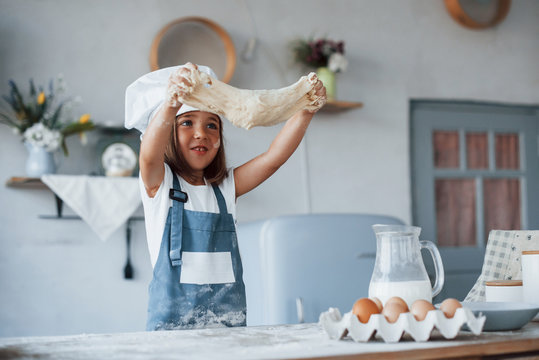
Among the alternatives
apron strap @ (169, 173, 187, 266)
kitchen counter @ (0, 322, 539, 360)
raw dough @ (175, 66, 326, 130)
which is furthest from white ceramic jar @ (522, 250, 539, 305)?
apron strap @ (169, 173, 187, 266)

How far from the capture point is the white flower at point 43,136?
8.68 feet

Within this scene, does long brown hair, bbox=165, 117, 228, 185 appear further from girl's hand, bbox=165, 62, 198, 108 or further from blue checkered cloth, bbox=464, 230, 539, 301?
blue checkered cloth, bbox=464, 230, 539, 301

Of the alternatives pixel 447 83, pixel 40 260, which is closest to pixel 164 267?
pixel 40 260

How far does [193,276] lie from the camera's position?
1575mm

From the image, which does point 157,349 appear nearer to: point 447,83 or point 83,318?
point 83,318

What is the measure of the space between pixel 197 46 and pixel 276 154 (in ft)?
5.13

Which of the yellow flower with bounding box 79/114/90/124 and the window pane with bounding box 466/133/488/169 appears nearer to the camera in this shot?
the yellow flower with bounding box 79/114/90/124

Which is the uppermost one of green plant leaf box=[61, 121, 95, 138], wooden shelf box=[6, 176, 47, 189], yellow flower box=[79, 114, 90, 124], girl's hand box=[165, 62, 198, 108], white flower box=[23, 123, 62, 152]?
yellow flower box=[79, 114, 90, 124]

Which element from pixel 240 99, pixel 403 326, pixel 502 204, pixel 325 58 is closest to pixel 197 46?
pixel 325 58

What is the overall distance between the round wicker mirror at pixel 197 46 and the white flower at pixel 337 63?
492mm

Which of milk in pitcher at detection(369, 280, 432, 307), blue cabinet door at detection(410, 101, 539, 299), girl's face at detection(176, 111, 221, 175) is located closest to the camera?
milk in pitcher at detection(369, 280, 432, 307)

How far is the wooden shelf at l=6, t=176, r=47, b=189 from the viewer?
8.65ft

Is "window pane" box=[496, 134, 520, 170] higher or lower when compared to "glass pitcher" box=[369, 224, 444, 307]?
higher

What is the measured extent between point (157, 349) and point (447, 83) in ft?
10.1
